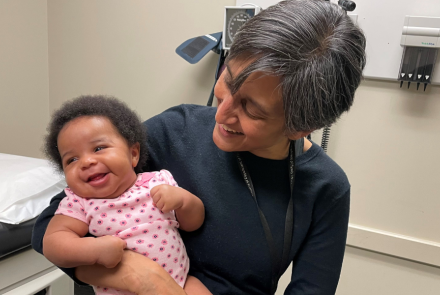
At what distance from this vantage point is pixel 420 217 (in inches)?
55.5

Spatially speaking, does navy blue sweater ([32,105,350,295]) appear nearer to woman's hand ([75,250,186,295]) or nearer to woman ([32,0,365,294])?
woman ([32,0,365,294])

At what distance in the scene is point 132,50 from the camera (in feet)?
6.15

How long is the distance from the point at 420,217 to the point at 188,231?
3.49 feet

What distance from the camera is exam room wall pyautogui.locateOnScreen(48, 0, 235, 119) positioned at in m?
1.72

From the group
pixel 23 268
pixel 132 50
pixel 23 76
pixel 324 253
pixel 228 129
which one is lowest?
pixel 23 268

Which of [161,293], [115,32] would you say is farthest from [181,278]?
[115,32]

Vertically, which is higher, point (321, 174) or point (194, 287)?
point (321, 174)

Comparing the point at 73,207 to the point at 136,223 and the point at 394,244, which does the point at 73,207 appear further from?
the point at 394,244

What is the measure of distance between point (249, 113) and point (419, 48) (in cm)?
91

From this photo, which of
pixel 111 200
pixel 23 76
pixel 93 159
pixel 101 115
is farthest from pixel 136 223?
pixel 23 76

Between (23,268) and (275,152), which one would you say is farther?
(23,268)

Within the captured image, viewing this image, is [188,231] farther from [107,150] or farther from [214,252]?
[107,150]

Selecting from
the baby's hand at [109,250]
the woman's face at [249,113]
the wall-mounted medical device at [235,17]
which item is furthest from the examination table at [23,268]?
the wall-mounted medical device at [235,17]

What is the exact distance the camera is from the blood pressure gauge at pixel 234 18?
143 centimetres
